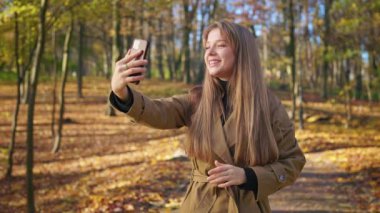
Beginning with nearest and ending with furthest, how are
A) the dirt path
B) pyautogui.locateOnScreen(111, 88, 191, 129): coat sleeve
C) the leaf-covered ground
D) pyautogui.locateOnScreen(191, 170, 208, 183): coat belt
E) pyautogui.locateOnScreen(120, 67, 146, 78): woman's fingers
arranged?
1. pyautogui.locateOnScreen(120, 67, 146, 78): woman's fingers
2. pyautogui.locateOnScreen(111, 88, 191, 129): coat sleeve
3. pyautogui.locateOnScreen(191, 170, 208, 183): coat belt
4. the dirt path
5. the leaf-covered ground

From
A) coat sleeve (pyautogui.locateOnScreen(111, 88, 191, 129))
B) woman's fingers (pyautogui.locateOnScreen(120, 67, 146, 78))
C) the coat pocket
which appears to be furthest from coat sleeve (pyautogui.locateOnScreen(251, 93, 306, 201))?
woman's fingers (pyautogui.locateOnScreen(120, 67, 146, 78))

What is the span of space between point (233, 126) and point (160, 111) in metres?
0.40

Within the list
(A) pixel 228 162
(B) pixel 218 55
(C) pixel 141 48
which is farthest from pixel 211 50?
(A) pixel 228 162

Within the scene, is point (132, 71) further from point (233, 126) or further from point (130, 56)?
point (233, 126)

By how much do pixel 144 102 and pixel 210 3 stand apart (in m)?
26.1

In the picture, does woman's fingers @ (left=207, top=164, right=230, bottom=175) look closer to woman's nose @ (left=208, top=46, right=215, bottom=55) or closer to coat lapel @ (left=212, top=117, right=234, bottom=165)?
coat lapel @ (left=212, top=117, right=234, bottom=165)

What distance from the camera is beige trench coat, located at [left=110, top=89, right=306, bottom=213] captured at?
7.49ft

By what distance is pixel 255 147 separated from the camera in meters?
2.29

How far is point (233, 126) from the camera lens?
2.36m

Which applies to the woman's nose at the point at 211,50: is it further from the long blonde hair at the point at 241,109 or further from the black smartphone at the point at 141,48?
the black smartphone at the point at 141,48

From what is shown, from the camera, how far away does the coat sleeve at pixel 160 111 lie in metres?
2.26

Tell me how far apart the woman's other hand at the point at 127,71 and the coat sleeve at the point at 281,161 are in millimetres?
749

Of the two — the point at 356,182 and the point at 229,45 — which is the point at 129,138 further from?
the point at 229,45

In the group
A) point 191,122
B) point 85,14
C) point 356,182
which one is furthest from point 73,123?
point 191,122
